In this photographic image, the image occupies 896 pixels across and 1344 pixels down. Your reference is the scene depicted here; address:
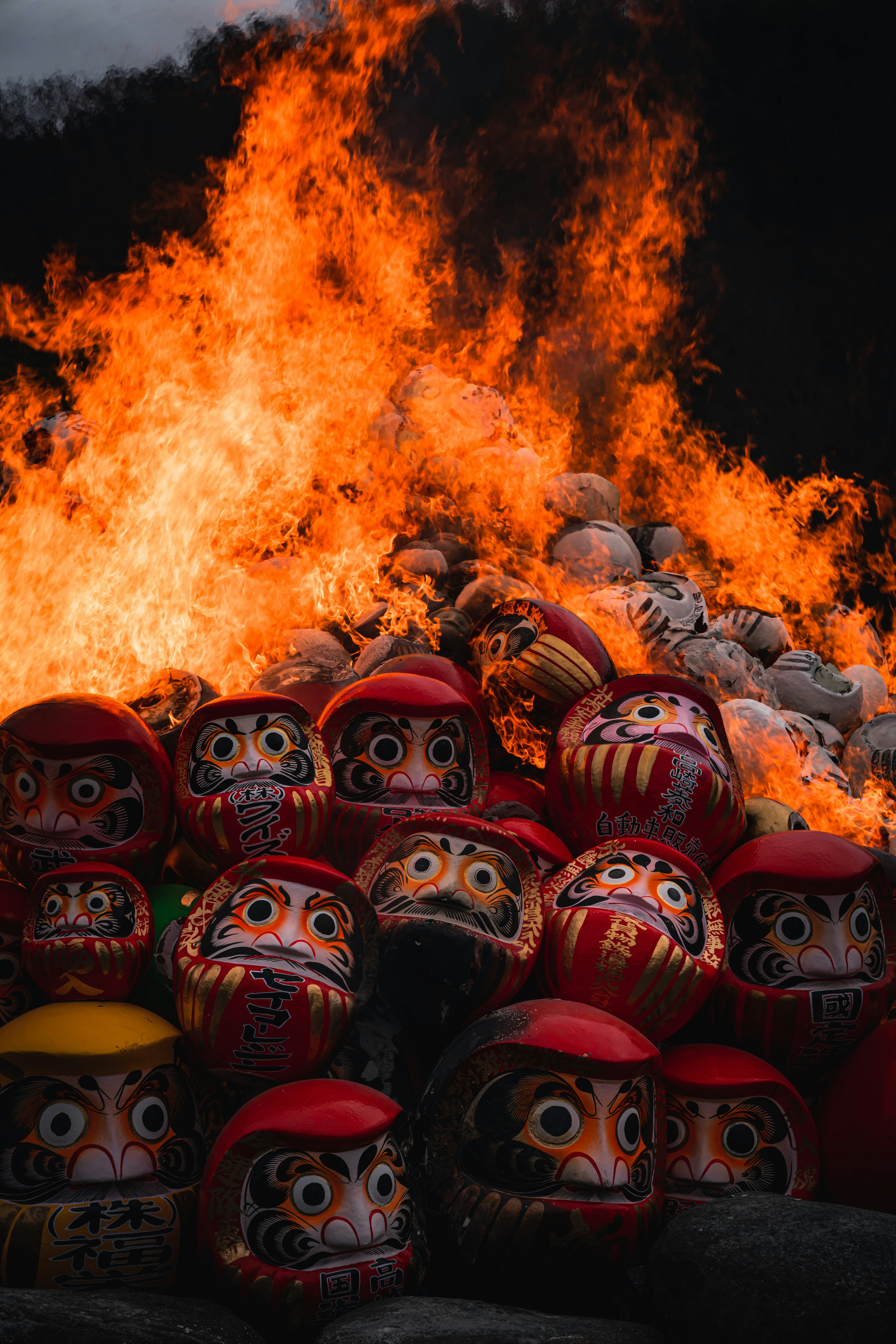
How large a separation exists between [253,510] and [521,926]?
184 inches

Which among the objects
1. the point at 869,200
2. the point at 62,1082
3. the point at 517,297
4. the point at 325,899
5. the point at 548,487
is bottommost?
the point at 62,1082

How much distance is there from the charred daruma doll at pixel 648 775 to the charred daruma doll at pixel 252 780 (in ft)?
3.31

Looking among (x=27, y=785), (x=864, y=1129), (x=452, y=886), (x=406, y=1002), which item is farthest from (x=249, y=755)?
(x=864, y=1129)

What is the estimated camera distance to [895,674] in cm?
974

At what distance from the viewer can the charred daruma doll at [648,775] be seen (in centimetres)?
368

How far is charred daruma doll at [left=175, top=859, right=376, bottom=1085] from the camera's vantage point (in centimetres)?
271

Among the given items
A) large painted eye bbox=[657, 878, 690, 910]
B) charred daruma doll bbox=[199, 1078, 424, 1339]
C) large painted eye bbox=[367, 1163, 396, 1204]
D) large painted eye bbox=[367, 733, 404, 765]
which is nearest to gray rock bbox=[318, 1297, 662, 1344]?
charred daruma doll bbox=[199, 1078, 424, 1339]

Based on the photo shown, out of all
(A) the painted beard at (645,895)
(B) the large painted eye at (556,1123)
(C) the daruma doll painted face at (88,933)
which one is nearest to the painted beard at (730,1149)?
(A) the painted beard at (645,895)

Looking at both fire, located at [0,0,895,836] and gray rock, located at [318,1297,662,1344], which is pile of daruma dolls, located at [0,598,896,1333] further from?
fire, located at [0,0,895,836]

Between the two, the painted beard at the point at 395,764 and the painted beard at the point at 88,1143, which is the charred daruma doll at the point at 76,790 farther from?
the painted beard at the point at 88,1143

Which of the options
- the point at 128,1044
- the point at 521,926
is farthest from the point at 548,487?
the point at 128,1044

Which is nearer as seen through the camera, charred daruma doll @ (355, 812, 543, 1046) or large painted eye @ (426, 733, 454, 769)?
charred daruma doll @ (355, 812, 543, 1046)

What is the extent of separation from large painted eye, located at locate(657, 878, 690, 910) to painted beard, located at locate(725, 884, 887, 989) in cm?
24

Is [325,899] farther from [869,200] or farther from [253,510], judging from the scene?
[869,200]
